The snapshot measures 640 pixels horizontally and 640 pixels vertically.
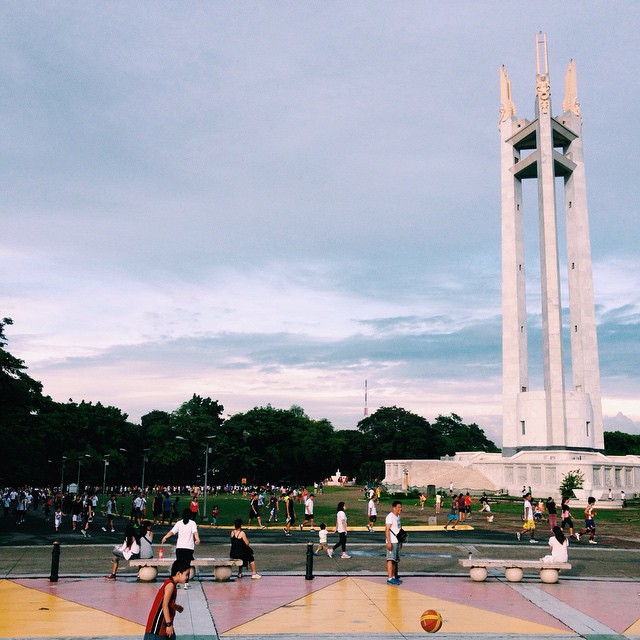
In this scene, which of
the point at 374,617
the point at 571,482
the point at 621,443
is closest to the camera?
the point at 374,617

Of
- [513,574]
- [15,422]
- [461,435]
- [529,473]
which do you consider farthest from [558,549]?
[461,435]

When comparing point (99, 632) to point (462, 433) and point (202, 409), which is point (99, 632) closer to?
point (202, 409)

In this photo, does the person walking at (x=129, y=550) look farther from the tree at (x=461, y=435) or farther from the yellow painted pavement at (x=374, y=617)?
the tree at (x=461, y=435)

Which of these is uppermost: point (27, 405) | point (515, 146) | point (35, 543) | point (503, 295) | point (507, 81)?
point (507, 81)

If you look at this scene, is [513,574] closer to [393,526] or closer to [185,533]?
[393,526]

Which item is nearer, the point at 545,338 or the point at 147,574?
the point at 147,574

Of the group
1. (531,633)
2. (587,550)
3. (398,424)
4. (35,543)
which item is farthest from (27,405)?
(398,424)

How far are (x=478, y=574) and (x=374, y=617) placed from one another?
16.7ft

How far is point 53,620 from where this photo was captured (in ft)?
42.4

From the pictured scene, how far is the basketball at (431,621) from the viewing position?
11.4 meters

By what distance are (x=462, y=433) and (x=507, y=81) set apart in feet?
264

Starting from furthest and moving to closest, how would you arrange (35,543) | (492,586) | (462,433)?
(462,433), (35,543), (492,586)

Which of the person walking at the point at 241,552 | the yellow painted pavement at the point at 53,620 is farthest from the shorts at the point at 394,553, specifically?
the yellow painted pavement at the point at 53,620

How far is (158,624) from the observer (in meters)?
8.25
